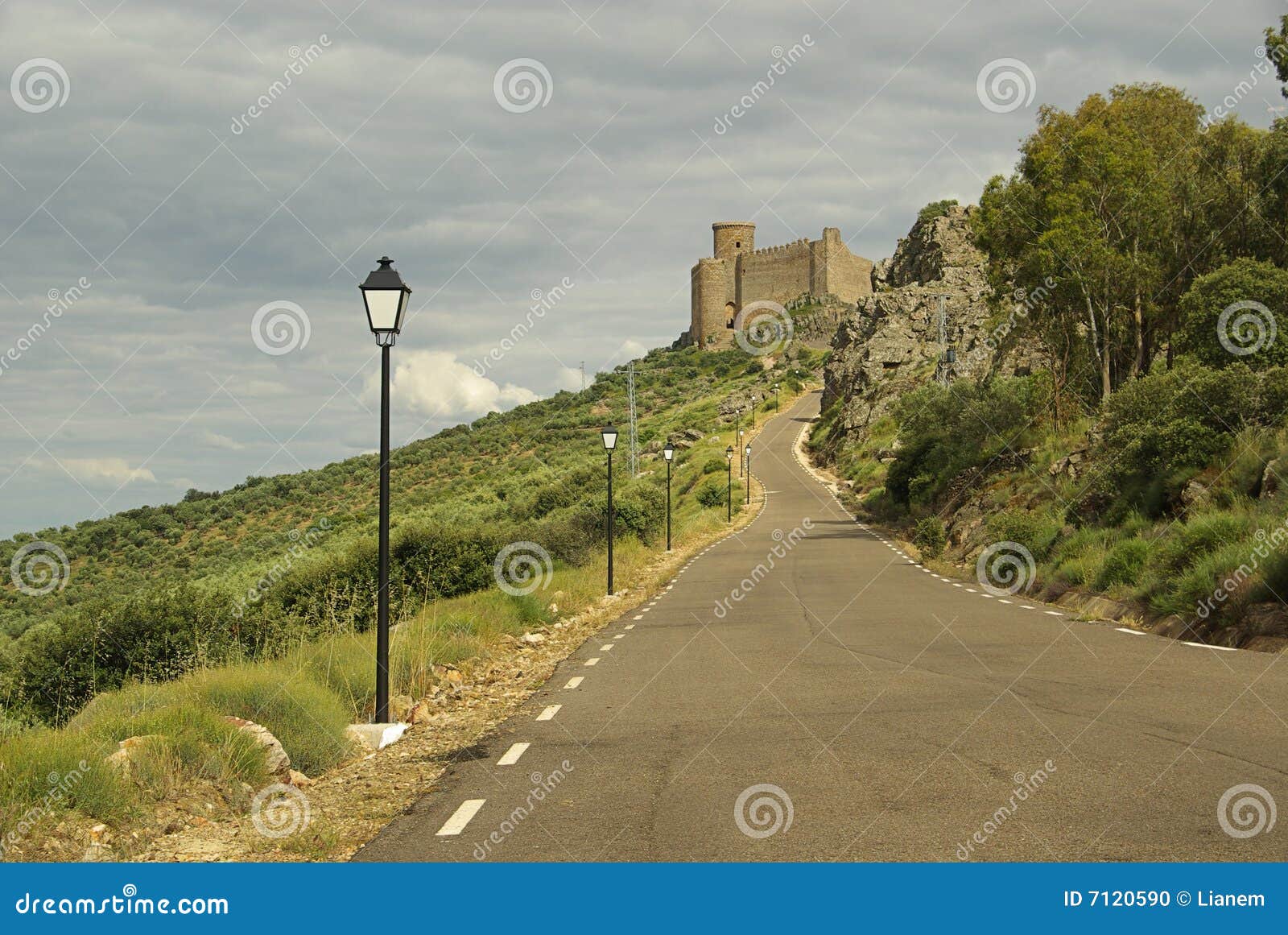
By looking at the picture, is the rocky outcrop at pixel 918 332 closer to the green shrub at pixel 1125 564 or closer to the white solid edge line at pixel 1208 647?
the green shrub at pixel 1125 564

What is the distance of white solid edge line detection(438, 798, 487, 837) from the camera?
6.47 meters

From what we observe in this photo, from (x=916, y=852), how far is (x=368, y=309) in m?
6.93

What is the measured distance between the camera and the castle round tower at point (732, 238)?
16612 cm

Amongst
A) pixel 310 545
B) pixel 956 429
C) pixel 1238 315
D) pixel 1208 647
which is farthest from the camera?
pixel 956 429

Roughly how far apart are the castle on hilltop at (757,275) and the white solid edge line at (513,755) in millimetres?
148591

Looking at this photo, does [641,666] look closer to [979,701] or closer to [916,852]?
[979,701]

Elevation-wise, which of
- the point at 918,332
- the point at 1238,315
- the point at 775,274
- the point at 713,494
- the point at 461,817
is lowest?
the point at 713,494

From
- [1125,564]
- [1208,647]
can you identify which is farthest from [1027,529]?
[1208,647]

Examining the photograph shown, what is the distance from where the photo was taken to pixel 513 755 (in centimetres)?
867

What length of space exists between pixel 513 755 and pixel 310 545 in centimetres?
3409

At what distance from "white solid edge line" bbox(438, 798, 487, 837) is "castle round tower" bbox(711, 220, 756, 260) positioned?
531 ft

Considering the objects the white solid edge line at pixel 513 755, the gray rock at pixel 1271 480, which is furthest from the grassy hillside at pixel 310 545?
A: the gray rock at pixel 1271 480

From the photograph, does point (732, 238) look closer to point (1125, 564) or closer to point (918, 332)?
point (918, 332)

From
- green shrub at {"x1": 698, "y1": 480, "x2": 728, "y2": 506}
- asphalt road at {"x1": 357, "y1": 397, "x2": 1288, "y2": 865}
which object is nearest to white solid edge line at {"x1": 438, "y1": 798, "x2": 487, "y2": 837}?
asphalt road at {"x1": 357, "y1": 397, "x2": 1288, "y2": 865}
